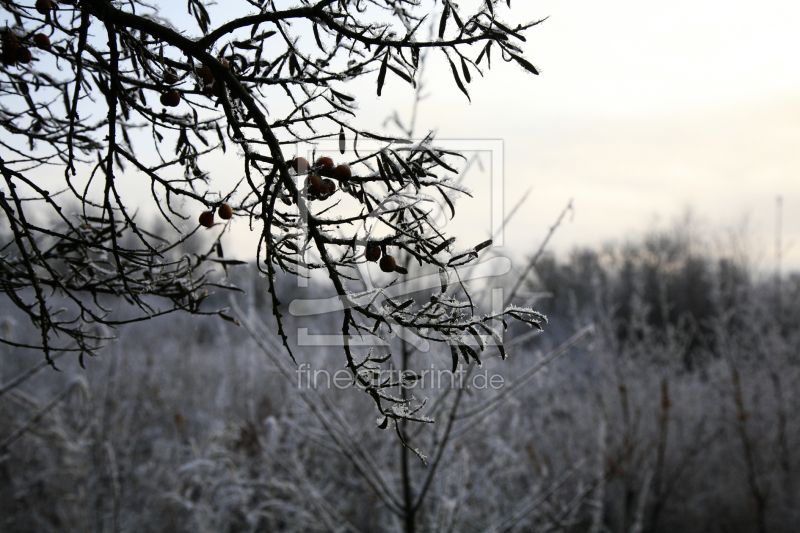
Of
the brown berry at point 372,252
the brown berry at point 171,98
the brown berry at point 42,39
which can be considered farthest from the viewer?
the brown berry at point 42,39

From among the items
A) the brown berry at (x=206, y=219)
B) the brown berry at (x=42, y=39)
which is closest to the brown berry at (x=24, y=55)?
the brown berry at (x=42, y=39)

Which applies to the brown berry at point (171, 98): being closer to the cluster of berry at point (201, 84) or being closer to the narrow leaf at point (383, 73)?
the cluster of berry at point (201, 84)

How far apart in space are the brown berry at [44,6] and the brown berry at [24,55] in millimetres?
188

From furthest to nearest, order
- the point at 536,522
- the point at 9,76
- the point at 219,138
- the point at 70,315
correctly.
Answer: the point at 70,315
the point at 536,522
the point at 9,76
the point at 219,138

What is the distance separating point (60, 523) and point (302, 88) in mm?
8107

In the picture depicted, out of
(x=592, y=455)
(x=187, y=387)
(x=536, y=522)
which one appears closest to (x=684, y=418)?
(x=592, y=455)

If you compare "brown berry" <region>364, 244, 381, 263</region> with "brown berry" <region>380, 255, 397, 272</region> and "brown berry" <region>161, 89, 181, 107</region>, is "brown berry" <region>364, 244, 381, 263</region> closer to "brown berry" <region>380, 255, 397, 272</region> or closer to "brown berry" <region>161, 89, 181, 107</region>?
Result: "brown berry" <region>380, 255, 397, 272</region>

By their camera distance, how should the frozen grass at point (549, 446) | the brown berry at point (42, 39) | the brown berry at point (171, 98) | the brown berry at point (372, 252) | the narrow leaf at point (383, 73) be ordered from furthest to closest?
the frozen grass at point (549, 446)
the brown berry at point (42, 39)
the brown berry at point (171, 98)
the narrow leaf at point (383, 73)
the brown berry at point (372, 252)

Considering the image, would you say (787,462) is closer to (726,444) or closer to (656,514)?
(726,444)

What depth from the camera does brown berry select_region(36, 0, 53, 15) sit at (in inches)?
55.8

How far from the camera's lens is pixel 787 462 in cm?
729

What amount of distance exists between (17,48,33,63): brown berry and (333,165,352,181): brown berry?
43.8 inches

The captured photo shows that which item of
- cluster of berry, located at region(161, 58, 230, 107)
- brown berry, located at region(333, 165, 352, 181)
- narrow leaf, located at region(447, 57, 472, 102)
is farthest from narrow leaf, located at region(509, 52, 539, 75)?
cluster of berry, located at region(161, 58, 230, 107)

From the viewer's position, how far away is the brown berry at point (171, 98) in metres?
1.33
